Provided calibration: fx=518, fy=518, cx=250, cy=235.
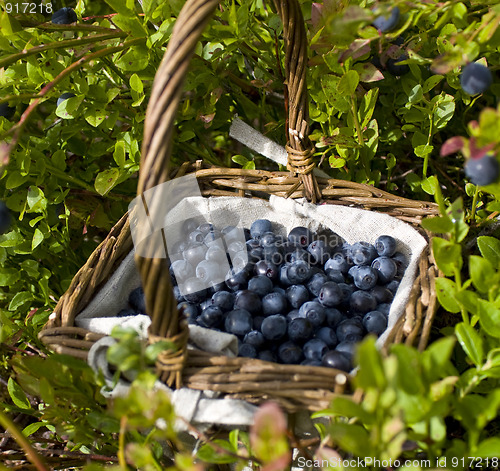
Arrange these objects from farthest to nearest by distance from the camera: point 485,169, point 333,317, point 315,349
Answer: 1. point 333,317
2. point 315,349
3. point 485,169

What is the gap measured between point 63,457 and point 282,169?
102 centimetres

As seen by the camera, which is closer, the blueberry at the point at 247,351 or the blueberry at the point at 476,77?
the blueberry at the point at 476,77

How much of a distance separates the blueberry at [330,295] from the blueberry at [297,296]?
Answer: 5 centimetres

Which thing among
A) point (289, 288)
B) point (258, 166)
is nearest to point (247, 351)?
point (289, 288)

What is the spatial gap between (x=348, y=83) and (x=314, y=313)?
58cm

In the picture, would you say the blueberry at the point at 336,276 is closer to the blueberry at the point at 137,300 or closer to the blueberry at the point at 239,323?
the blueberry at the point at 239,323

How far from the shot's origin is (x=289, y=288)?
1.32 metres

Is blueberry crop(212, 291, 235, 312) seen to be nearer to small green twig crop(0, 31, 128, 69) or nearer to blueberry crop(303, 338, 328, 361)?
blueberry crop(303, 338, 328, 361)

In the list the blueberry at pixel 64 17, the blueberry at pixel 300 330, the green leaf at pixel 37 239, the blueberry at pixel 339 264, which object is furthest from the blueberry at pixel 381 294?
the blueberry at pixel 64 17

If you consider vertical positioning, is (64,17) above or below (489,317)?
above

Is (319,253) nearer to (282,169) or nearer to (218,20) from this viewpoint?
(282,169)

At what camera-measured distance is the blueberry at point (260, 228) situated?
4.79ft

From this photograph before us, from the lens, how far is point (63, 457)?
1.30m

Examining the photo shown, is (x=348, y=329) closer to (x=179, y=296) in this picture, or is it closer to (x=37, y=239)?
(x=179, y=296)
